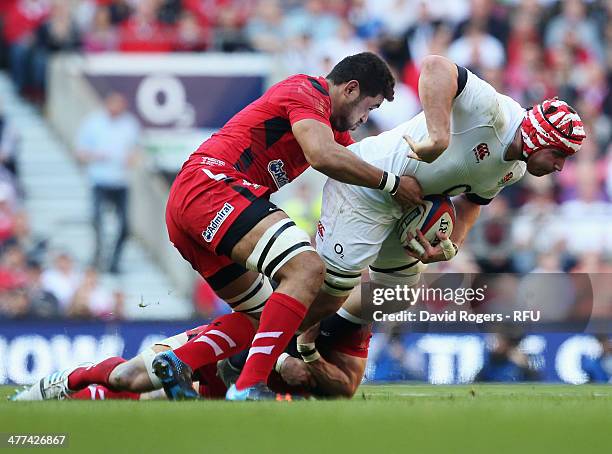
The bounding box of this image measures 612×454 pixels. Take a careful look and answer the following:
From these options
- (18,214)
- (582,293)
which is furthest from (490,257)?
(18,214)

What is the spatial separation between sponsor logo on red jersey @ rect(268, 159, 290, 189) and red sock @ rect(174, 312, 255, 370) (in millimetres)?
855

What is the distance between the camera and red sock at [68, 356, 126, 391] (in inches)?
275

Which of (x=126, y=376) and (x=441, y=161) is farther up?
(x=441, y=161)

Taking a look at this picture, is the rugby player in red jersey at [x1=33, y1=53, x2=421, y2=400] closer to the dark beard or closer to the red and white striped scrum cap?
the dark beard

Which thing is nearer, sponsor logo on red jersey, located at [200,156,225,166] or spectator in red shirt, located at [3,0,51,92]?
sponsor logo on red jersey, located at [200,156,225,166]

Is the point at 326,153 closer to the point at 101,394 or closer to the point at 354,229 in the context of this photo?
the point at 354,229

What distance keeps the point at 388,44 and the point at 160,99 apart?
311cm

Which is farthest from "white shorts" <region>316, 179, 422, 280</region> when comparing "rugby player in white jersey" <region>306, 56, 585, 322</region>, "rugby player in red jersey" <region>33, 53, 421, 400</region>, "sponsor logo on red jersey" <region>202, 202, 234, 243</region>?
"sponsor logo on red jersey" <region>202, 202, 234, 243</region>

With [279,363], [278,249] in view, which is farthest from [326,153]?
[279,363]

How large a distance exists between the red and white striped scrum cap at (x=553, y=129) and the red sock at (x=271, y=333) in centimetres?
178

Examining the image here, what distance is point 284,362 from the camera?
758cm

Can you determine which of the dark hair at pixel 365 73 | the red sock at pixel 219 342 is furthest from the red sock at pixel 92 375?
the dark hair at pixel 365 73

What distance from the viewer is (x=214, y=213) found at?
6789mm

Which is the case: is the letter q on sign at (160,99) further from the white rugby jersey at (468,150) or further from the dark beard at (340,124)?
the dark beard at (340,124)
